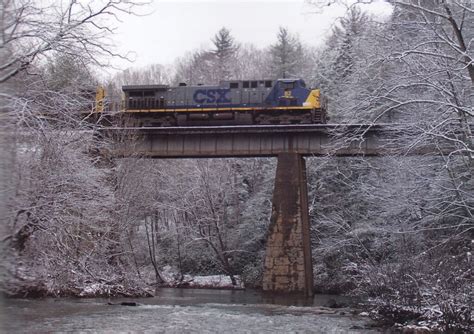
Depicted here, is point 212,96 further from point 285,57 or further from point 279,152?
point 285,57

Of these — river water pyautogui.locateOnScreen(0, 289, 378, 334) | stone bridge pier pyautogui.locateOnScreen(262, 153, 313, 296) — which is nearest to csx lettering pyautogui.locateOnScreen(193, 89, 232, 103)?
stone bridge pier pyautogui.locateOnScreen(262, 153, 313, 296)

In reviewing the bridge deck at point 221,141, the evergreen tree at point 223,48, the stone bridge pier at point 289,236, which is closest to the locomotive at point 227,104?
the bridge deck at point 221,141

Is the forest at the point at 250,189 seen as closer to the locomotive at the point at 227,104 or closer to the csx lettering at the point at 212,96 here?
the locomotive at the point at 227,104

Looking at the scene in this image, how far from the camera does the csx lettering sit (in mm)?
38938

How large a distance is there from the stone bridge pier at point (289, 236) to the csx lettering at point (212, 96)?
8.15 meters

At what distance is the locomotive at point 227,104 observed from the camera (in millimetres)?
37031

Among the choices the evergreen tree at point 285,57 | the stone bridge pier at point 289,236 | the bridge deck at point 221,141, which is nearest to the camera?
the stone bridge pier at point 289,236

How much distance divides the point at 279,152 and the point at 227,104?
7.29 meters

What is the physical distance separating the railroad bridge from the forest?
6.27 ft

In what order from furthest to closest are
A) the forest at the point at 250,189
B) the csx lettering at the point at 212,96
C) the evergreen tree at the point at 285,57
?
the evergreen tree at the point at 285,57, the csx lettering at the point at 212,96, the forest at the point at 250,189

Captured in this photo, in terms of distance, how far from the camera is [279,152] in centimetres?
3312

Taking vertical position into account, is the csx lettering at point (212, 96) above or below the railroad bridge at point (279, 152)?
above

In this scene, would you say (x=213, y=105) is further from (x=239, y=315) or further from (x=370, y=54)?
(x=370, y=54)

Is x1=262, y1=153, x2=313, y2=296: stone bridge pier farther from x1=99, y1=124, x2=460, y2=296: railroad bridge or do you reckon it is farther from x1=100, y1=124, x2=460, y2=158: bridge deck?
x1=100, y1=124, x2=460, y2=158: bridge deck
